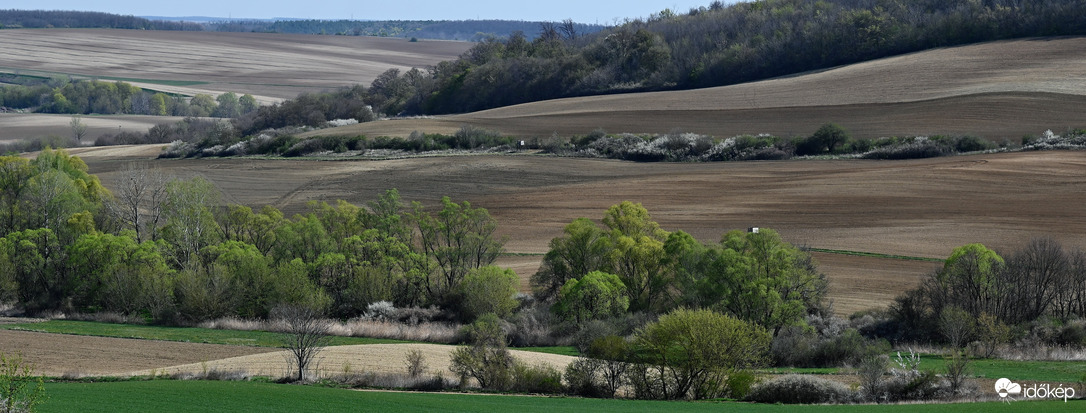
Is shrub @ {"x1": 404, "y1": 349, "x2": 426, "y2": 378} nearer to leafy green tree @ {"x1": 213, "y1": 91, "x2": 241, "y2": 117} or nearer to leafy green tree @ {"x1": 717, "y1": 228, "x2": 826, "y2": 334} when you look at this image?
leafy green tree @ {"x1": 717, "y1": 228, "x2": 826, "y2": 334}

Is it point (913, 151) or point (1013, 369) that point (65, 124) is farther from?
point (1013, 369)

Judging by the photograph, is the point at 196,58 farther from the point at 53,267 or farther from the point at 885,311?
the point at 885,311

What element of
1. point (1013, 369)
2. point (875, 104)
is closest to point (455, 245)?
point (1013, 369)

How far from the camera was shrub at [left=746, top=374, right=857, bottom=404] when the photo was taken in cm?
2556

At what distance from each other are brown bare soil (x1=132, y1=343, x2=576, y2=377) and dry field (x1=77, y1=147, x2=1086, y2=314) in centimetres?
1263

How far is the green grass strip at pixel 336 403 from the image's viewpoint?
74.1ft

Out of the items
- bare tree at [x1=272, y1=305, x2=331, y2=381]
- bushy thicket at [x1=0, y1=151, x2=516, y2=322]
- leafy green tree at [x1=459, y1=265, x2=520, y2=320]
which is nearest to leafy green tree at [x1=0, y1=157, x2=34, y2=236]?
bushy thicket at [x1=0, y1=151, x2=516, y2=322]

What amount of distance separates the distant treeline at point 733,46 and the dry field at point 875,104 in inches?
172

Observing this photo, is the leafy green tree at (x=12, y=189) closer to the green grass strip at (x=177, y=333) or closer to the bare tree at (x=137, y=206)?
the bare tree at (x=137, y=206)

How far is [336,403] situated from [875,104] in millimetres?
60307

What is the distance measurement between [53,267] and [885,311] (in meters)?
35.6

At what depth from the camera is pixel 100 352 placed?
34.7m

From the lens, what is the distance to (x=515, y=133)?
8200 cm

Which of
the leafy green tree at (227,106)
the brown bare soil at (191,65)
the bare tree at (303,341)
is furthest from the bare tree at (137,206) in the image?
the brown bare soil at (191,65)
